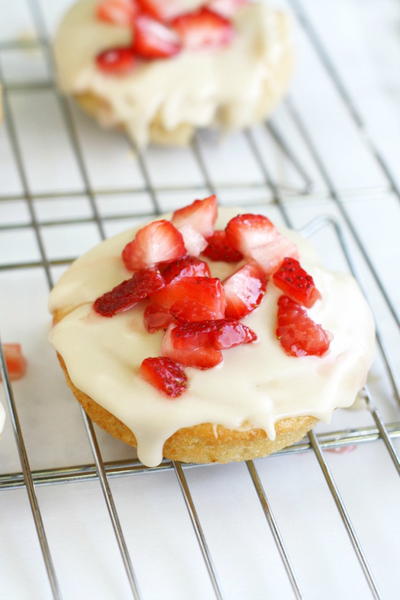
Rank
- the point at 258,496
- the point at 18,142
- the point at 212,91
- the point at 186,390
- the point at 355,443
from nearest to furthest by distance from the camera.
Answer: the point at 186,390 < the point at 258,496 < the point at 355,443 < the point at 212,91 < the point at 18,142

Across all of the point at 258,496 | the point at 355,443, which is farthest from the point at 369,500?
the point at 258,496

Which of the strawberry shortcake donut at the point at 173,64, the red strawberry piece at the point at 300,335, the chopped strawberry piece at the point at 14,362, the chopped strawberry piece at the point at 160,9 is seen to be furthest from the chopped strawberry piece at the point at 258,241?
the chopped strawberry piece at the point at 160,9

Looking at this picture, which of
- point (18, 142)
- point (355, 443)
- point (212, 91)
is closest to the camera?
point (355, 443)

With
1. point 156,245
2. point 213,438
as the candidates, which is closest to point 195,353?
point 213,438

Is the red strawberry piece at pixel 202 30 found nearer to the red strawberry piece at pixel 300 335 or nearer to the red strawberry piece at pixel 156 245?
the red strawberry piece at pixel 156 245

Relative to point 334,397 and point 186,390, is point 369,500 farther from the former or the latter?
point 186,390

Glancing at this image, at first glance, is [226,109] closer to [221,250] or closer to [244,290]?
[221,250]
